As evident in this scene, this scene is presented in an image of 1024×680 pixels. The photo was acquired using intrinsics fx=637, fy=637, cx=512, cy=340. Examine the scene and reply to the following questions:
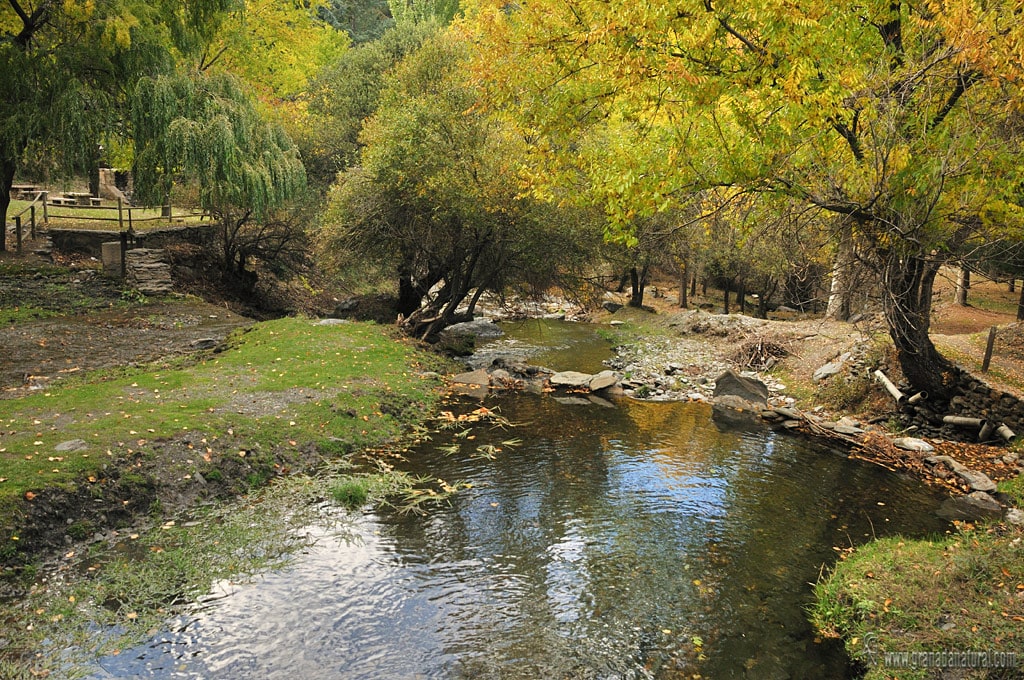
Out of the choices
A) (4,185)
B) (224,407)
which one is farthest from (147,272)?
(224,407)

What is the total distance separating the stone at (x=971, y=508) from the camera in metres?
10.5

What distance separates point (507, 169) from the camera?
1866cm

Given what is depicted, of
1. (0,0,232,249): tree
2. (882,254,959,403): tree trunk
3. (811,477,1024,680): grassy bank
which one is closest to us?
(811,477,1024,680): grassy bank

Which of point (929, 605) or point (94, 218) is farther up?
point (94, 218)

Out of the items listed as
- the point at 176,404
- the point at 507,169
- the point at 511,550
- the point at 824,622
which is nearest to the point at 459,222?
the point at 507,169

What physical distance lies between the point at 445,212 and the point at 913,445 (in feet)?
45.3

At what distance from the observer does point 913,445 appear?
1364cm

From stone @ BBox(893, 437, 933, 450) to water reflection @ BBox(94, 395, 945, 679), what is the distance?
1.44 m

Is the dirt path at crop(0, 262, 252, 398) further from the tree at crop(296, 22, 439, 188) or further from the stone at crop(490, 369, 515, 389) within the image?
the tree at crop(296, 22, 439, 188)

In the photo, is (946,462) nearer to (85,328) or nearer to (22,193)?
(85,328)

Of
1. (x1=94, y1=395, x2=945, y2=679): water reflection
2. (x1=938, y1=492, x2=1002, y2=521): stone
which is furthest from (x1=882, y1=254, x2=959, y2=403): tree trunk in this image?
(x1=94, y1=395, x2=945, y2=679): water reflection

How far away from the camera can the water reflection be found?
6727 millimetres

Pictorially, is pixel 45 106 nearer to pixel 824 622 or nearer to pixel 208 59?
pixel 208 59

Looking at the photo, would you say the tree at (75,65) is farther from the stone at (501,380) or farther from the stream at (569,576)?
the stream at (569,576)
